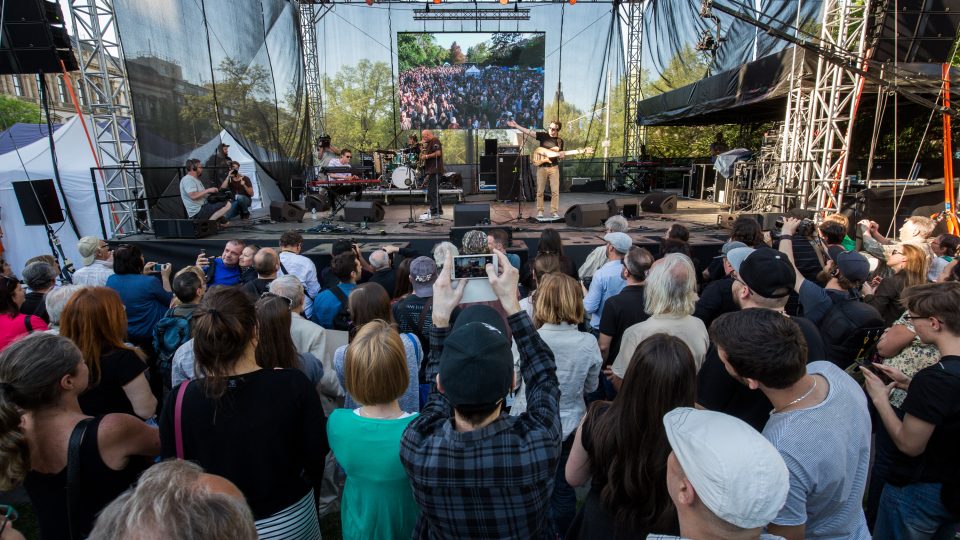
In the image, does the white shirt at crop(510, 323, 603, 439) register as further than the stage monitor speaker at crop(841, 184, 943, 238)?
No

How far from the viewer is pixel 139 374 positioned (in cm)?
216

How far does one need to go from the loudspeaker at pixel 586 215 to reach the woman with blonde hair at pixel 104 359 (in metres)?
6.93

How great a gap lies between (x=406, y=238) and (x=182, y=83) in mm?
4985

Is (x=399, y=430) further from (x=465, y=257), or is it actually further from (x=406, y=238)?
(x=406, y=238)

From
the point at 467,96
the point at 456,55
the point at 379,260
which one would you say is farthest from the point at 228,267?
the point at 456,55

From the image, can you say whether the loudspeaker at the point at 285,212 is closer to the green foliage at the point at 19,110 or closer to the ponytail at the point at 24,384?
the ponytail at the point at 24,384

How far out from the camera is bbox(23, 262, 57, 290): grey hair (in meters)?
3.38

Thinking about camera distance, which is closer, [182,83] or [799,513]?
[799,513]

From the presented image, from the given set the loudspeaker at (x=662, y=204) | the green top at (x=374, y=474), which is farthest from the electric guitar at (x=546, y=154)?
the green top at (x=374, y=474)

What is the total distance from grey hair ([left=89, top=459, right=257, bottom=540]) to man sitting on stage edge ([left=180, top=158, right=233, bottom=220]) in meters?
7.85

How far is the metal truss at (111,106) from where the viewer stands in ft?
21.3

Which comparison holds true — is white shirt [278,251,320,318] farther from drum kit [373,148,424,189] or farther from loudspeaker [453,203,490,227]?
drum kit [373,148,424,189]

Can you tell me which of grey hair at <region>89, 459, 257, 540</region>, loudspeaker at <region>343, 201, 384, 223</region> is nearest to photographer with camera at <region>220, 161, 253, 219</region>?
loudspeaker at <region>343, 201, 384, 223</region>

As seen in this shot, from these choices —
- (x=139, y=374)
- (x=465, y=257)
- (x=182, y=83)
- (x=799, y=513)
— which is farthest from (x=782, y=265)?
(x=182, y=83)
